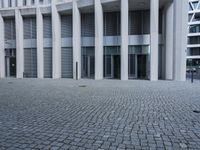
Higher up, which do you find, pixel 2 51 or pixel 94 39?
pixel 94 39

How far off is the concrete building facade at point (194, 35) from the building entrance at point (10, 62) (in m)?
52.0

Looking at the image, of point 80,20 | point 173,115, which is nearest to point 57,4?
point 80,20

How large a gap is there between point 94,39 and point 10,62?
474 inches

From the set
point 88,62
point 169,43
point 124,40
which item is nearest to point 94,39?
point 88,62

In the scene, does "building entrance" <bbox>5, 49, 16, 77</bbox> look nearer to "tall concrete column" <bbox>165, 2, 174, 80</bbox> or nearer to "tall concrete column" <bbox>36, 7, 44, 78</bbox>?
"tall concrete column" <bbox>36, 7, 44, 78</bbox>

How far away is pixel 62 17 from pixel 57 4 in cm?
165

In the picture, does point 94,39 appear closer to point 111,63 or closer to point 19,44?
point 111,63

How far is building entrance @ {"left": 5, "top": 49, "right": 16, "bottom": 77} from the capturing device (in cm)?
2673

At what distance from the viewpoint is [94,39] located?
77.5 ft

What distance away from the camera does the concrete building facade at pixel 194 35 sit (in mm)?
62562

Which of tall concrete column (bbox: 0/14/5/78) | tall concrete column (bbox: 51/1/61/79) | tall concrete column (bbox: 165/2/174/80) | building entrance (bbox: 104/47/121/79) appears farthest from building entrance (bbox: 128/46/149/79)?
tall concrete column (bbox: 0/14/5/78)

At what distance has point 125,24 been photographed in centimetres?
2048

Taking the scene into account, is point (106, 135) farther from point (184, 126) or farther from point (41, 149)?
point (184, 126)

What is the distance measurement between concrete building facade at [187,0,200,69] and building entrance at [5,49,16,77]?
52047 mm
